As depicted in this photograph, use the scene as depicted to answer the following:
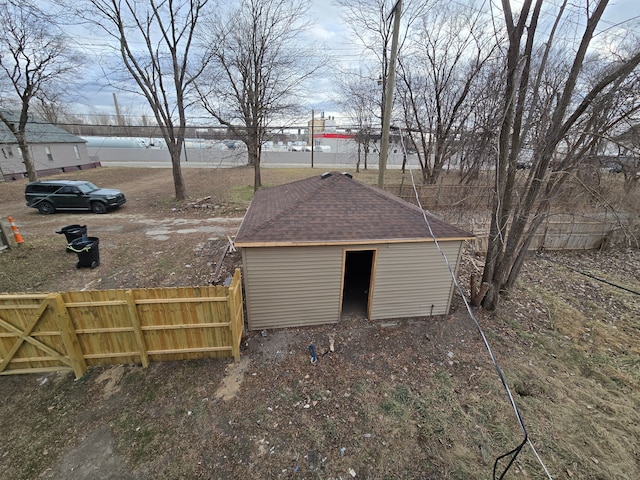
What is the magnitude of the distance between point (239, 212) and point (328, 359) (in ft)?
38.3

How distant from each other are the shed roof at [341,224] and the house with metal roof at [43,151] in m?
22.7

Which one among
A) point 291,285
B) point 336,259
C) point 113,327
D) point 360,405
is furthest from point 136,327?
point 360,405

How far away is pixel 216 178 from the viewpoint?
81.6 ft

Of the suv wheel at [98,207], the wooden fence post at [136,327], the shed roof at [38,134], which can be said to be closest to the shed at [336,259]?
the wooden fence post at [136,327]

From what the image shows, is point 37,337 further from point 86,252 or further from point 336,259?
point 336,259

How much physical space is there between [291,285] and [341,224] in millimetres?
1740

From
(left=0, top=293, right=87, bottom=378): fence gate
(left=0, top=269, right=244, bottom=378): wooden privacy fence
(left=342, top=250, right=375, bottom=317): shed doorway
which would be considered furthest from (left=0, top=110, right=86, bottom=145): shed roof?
(left=342, top=250, right=375, bottom=317): shed doorway

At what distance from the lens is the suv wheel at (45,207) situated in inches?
528

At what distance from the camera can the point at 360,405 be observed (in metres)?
4.37

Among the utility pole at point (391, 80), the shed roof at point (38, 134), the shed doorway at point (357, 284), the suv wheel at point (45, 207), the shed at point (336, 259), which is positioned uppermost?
the utility pole at point (391, 80)

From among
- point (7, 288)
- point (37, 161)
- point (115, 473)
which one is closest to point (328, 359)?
point (115, 473)

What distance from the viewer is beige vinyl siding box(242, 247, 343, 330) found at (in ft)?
18.2

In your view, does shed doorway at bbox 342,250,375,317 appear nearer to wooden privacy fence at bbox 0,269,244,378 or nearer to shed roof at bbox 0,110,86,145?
wooden privacy fence at bbox 0,269,244,378

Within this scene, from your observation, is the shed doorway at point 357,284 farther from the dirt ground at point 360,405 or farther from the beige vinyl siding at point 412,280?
the dirt ground at point 360,405
